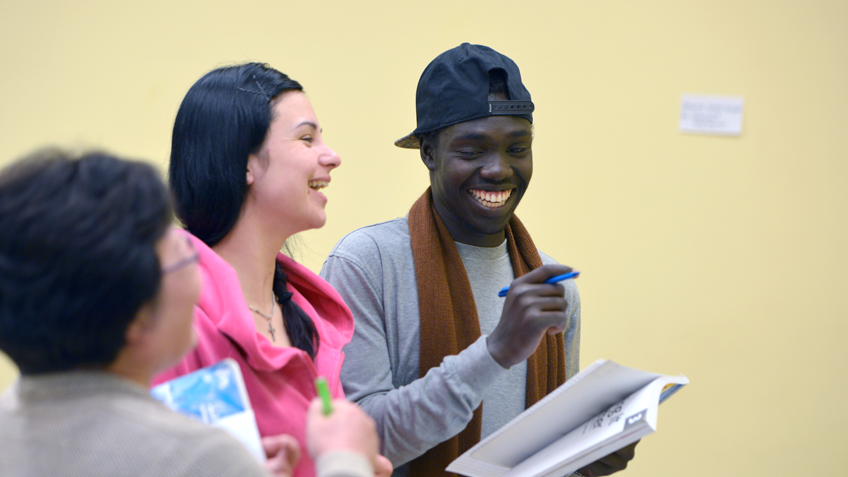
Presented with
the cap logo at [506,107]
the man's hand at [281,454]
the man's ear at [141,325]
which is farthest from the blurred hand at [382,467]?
the cap logo at [506,107]

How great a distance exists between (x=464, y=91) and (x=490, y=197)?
0.73 feet

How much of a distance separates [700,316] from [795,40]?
1.02 m

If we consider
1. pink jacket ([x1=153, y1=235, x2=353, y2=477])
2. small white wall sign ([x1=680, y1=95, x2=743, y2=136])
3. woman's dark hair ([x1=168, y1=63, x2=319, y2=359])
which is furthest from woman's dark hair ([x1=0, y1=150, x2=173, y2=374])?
small white wall sign ([x1=680, y1=95, x2=743, y2=136])

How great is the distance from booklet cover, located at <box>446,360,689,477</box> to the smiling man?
119 millimetres

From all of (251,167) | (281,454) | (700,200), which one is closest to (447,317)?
(251,167)

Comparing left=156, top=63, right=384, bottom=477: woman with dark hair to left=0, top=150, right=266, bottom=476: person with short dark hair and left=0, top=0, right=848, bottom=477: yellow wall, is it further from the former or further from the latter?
left=0, top=0, right=848, bottom=477: yellow wall

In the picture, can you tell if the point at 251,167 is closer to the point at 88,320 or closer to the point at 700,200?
the point at 88,320

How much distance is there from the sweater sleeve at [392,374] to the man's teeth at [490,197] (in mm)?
216

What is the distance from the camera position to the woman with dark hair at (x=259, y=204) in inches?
38.5

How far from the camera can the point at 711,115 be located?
2.39 metres

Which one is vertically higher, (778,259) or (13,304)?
(13,304)

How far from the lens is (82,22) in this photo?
212cm

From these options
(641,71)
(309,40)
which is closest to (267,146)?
(309,40)

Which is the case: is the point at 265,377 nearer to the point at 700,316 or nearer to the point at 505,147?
the point at 505,147
